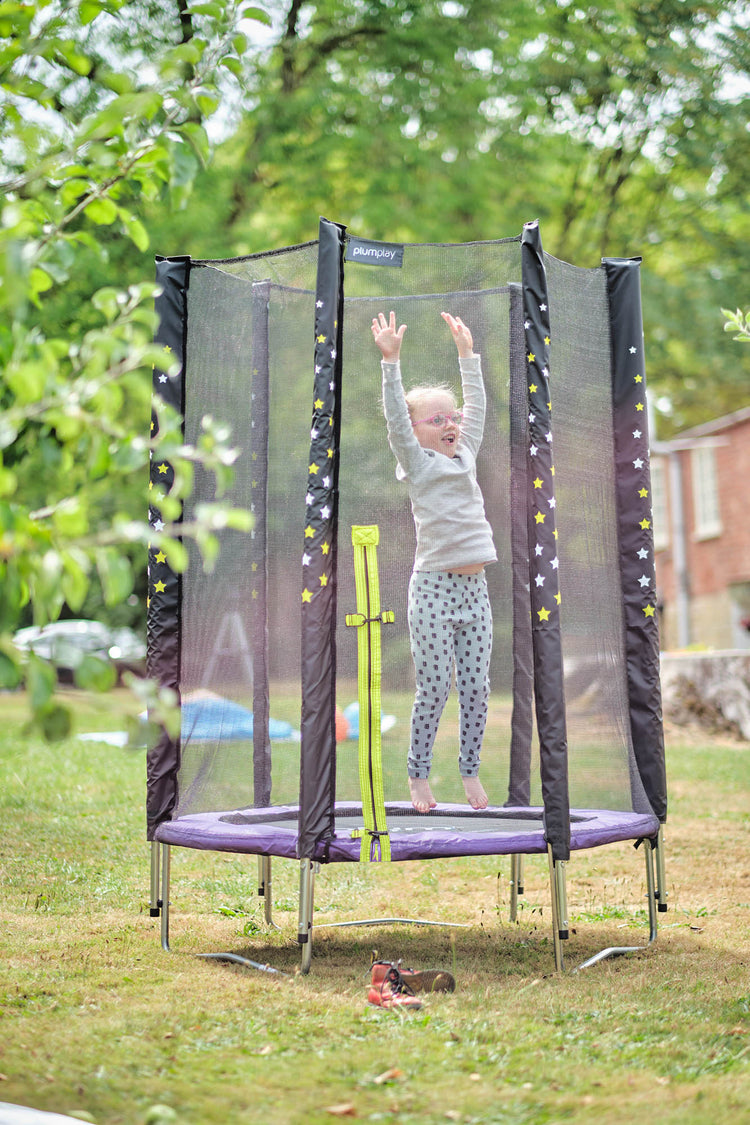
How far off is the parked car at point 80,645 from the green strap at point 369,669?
769 mm

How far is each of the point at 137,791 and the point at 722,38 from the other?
32.9 ft

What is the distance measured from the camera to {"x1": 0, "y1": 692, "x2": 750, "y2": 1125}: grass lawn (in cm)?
252

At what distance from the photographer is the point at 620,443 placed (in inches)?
177

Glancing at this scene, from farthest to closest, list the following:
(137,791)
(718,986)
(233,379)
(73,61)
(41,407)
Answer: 1. (137,791)
2. (233,379)
3. (718,986)
4. (73,61)
5. (41,407)

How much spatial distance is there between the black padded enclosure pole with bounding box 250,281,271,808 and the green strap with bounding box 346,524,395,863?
0.62 metres

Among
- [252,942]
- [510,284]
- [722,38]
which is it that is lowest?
[252,942]

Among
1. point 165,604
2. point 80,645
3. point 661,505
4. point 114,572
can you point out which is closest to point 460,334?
point 165,604

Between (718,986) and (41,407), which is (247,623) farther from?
(41,407)

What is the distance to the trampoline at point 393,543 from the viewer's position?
429 centimetres

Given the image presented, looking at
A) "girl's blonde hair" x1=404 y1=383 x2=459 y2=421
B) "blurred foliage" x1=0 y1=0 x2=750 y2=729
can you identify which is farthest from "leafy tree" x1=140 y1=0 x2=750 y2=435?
"girl's blonde hair" x1=404 y1=383 x2=459 y2=421

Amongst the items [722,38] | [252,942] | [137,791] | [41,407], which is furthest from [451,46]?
[41,407]

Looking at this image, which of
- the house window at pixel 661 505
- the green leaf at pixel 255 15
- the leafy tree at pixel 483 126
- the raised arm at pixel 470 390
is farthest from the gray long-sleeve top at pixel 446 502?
the house window at pixel 661 505

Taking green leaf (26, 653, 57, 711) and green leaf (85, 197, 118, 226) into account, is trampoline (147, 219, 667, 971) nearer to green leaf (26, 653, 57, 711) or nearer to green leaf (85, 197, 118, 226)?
green leaf (85, 197, 118, 226)

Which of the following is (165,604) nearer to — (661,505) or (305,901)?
(305,901)
